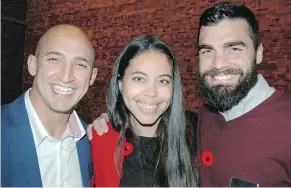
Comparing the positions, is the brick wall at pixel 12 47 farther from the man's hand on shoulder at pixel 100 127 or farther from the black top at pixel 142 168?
the black top at pixel 142 168

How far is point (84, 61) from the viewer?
1829 millimetres

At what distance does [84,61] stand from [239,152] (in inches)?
43.2

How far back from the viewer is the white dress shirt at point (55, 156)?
1.70m

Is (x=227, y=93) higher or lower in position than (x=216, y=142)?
higher

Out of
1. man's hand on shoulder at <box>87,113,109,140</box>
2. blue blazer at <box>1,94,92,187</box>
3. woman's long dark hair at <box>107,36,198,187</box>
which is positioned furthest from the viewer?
man's hand on shoulder at <box>87,113,109,140</box>

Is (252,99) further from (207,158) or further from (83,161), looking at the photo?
(83,161)

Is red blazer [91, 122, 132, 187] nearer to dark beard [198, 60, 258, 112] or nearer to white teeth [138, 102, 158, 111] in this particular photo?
white teeth [138, 102, 158, 111]

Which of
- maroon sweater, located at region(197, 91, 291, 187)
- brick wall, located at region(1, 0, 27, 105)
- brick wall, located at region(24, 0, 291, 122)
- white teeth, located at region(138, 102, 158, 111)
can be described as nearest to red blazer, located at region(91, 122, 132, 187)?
white teeth, located at region(138, 102, 158, 111)

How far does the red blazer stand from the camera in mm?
1822

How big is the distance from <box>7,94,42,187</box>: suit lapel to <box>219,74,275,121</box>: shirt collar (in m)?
1.21

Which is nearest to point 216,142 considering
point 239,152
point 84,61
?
point 239,152

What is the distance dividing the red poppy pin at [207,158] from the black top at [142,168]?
0.27 meters

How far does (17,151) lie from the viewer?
1575 mm

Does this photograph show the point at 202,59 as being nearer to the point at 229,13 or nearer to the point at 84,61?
the point at 229,13
